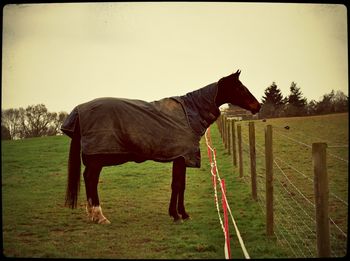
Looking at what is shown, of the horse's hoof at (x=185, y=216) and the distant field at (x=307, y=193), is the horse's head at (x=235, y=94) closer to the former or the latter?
the distant field at (x=307, y=193)

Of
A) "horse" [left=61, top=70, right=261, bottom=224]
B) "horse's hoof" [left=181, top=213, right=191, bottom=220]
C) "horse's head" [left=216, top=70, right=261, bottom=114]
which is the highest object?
"horse's head" [left=216, top=70, right=261, bottom=114]

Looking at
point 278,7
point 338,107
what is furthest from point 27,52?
point 338,107

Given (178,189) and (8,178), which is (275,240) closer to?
(178,189)

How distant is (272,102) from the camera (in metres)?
5.84

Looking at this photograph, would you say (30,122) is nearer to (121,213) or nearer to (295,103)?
(121,213)

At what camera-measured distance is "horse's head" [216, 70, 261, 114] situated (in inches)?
225

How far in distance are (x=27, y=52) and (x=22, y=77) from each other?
335 mm

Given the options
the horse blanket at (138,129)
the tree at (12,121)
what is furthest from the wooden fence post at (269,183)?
the tree at (12,121)

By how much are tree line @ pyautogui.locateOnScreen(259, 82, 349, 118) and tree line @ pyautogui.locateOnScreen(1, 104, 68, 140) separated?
281cm

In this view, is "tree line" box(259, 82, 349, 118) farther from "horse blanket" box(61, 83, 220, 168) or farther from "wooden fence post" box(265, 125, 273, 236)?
"horse blanket" box(61, 83, 220, 168)

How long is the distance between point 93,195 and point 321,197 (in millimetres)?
2997

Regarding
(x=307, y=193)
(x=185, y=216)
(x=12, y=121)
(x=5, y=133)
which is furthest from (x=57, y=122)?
(x=307, y=193)

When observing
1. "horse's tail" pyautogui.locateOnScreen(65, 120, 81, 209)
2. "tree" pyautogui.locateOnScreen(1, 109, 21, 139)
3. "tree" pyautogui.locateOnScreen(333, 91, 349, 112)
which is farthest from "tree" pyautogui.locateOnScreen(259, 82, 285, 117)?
"tree" pyautogui.locateOnScreen(1, 109, 21, 139)

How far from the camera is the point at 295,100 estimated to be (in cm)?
573
